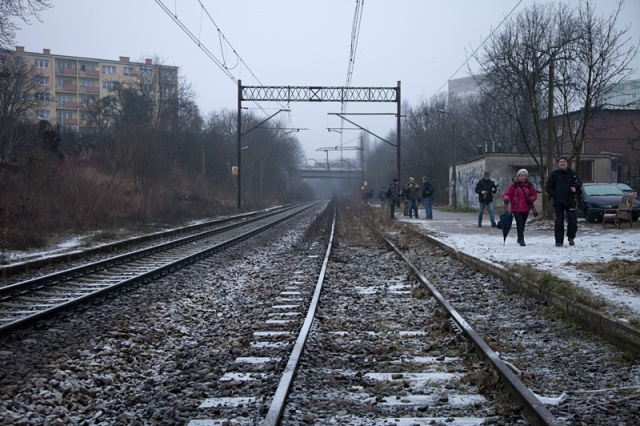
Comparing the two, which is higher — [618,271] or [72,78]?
[72,78]

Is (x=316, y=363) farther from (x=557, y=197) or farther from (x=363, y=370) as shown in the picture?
(x=557, y=197)

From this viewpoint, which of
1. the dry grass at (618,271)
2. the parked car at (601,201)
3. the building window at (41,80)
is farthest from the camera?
the building window at (41,80)

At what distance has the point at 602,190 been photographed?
80.2 feet

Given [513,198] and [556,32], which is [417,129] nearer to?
[556,32]

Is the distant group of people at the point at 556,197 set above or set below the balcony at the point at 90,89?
below

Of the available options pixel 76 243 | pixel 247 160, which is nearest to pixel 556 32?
pixel 76 243

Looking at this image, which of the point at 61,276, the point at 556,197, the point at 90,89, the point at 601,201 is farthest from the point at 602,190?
the point at 90,89

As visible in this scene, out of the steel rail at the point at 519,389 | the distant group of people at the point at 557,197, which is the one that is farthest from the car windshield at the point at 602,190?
the steel rail at the point at 519,389

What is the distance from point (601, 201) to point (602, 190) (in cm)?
141

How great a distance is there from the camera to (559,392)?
4875 mm

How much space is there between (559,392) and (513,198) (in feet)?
32.7

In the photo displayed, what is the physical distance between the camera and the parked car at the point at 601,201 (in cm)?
2289

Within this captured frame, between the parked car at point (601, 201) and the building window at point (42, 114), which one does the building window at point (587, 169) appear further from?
the building window at point (42, 114)

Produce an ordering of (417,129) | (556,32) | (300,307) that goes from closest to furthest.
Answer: (300,307), (556,32), (417,129)
